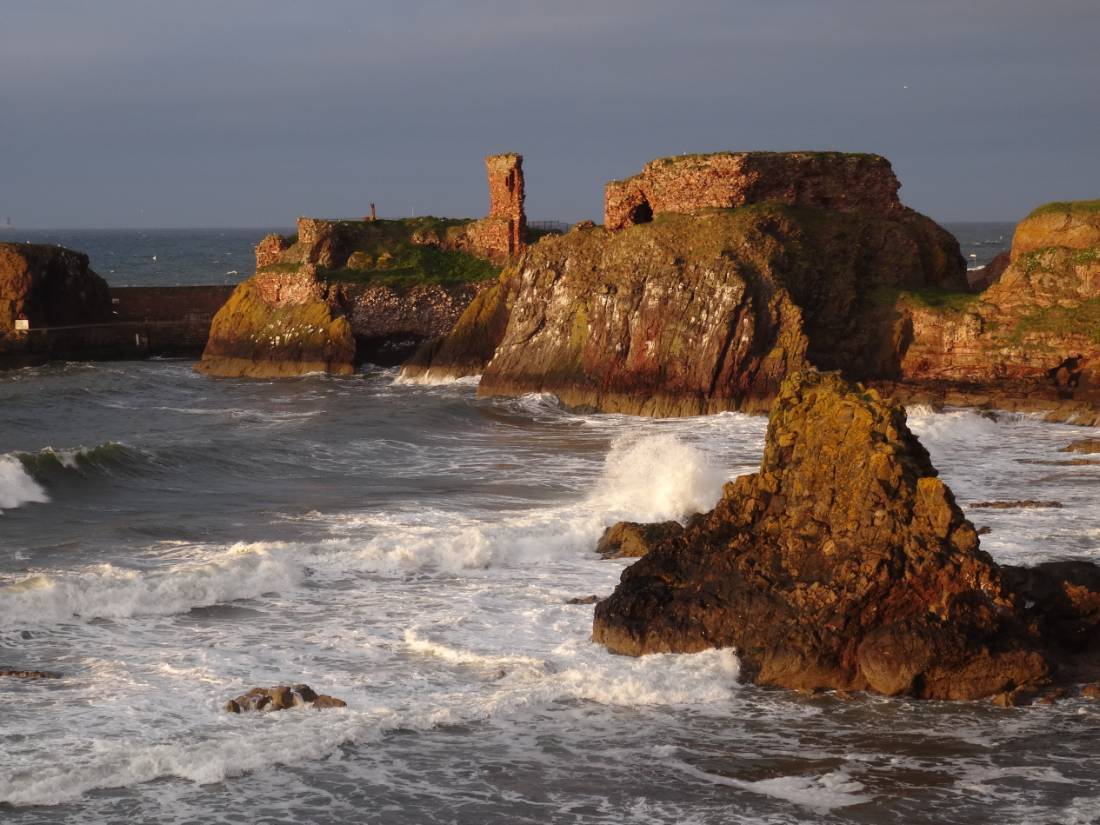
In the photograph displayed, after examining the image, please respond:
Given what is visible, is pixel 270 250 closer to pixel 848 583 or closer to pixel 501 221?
pixel 501 221

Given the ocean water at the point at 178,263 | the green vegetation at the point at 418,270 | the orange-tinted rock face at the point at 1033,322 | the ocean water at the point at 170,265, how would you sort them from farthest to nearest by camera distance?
the ocean water at the point at 170,265 → the ocean water at the point at 178,263 → the green vegetation at the point at 418,270 → the orange-tinted rock face at the point at 1033,322

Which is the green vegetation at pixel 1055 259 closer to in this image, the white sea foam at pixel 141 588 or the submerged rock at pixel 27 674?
the white sea foam at pixel 141 588

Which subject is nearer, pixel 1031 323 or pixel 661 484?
pixel 661 484

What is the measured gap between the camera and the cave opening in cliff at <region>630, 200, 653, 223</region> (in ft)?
121

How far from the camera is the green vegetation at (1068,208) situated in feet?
107

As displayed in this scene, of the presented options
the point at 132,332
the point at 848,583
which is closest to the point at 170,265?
the point at 132,332

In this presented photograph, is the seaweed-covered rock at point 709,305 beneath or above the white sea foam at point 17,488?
above

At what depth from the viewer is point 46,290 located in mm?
51062

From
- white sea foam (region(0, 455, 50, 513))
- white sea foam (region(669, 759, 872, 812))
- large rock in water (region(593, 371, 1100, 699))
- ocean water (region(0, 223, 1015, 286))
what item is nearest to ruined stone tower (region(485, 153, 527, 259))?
white sea foam (region(0, 455, 50, 513))

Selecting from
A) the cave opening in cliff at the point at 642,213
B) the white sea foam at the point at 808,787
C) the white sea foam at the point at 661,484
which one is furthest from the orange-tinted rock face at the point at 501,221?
the white sea foam at the point at 808,787

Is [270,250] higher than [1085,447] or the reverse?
higher

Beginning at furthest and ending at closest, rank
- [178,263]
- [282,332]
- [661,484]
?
1. [178,263]
2. [282,332]
3. [661,484]

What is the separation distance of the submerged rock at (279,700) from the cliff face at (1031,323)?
835 inches

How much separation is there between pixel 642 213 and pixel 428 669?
2481 cm
